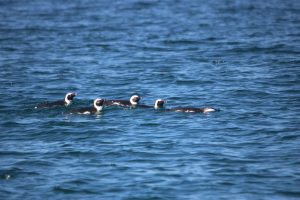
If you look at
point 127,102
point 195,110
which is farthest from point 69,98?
point 195,110

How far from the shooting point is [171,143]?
22.0m

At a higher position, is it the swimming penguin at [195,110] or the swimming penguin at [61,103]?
the swimming penguin at [61,103]

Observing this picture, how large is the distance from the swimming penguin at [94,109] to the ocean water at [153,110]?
0.76 ft

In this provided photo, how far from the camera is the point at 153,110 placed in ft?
85.0

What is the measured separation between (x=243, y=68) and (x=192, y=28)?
12909mm

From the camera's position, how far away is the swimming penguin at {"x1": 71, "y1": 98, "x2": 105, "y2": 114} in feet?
83.6

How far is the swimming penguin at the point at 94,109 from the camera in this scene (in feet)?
83.6

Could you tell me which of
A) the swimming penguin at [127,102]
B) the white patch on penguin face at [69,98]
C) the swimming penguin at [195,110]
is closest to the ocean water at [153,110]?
the swimming penguin at [195,110]

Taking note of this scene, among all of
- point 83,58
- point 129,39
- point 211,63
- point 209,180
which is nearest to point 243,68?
point 211,63

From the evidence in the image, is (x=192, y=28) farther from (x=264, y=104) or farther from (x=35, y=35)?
(x=264, y=104)

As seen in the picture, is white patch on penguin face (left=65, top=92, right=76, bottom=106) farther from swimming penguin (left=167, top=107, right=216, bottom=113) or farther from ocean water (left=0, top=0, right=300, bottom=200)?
swimming penguin (left=167, top=107, right=216, bottom=113)

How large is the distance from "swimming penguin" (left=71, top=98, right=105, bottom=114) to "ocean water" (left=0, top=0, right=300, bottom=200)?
0.23 m

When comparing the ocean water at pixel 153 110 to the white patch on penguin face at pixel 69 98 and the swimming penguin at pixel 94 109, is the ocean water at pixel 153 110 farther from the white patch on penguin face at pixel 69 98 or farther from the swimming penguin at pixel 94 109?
the white patch on penguin face at pixel 69 98

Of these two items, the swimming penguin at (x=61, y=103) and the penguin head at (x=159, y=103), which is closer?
the penguin head at (x=159, y=103)
